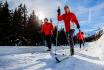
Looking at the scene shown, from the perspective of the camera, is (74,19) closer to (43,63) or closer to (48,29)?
(43,63)

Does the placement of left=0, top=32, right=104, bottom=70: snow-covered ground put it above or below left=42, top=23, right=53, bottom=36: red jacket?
below

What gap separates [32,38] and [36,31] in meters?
2.89

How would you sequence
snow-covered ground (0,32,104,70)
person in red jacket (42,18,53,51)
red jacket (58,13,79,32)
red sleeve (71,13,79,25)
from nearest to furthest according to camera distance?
snow-covered ground (0,32,104,70)
red sleeve (71,13,79,25)
red jacket (58,13,79,32)
person in red jacket (42,18,53,51)

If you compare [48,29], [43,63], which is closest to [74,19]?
[43,63]

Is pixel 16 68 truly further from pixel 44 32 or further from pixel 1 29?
pixel 1 29

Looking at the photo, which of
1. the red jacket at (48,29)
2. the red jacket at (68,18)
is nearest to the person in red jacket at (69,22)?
the red jacket at (68,18)

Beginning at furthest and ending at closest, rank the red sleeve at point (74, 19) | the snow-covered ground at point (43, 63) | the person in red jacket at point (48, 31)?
the person in red jacket at point (48, 31) < the red sleeve at point (74, 19) < the snow-covered ground at point (43, 63)

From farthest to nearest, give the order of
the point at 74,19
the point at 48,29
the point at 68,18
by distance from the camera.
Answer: the point at 48,29 → the point at 68,18 → the point at 74,19

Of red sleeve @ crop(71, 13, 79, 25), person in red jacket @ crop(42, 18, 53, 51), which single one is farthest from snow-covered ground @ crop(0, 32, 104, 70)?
person in red jacket @ crop(42, 18, 53, 51)

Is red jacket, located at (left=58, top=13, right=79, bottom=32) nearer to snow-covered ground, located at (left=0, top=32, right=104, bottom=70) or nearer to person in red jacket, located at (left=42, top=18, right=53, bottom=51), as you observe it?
snow-covered ground, located at (left=0, top=32, right=104, bottom=70)

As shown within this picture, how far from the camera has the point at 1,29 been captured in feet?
169

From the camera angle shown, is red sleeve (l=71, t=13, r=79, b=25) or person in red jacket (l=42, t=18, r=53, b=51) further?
person in red jacket (l=42, t=18, r=53, b=51)

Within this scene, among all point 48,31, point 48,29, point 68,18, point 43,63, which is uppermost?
point 68,18

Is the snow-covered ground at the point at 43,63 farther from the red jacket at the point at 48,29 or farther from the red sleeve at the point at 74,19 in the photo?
the red jacket at the point at 48,29
